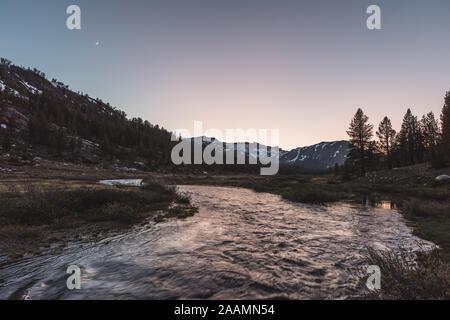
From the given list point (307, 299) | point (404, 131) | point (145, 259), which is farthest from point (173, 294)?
point (404, 131)

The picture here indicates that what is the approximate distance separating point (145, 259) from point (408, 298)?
9396 mm

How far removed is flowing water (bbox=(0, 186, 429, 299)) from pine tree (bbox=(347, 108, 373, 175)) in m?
43.5

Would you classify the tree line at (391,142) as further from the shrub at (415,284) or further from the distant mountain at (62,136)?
the distant mountain at (62,136)

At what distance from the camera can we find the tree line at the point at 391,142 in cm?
5241

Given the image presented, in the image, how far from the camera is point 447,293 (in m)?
4.80

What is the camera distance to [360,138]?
52719 millimetres

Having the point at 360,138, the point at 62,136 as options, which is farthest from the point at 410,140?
the point at 62,136

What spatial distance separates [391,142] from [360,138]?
22200 millimetres

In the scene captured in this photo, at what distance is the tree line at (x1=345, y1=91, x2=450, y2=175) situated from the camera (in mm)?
52406

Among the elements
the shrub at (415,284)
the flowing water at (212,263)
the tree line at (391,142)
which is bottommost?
the flowing water at (212,263)

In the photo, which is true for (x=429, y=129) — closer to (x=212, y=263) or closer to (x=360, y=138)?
(x=360, y=138)

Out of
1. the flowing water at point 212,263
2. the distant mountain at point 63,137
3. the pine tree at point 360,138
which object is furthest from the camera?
the distant mountain at point 63,137

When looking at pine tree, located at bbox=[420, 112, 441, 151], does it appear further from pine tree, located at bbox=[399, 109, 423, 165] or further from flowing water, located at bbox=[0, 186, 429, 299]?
flowing water, located at bbox=[0, 186, 429, 299]

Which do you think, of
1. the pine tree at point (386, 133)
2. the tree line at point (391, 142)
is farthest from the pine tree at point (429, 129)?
the pine tree at point (386, 133)
